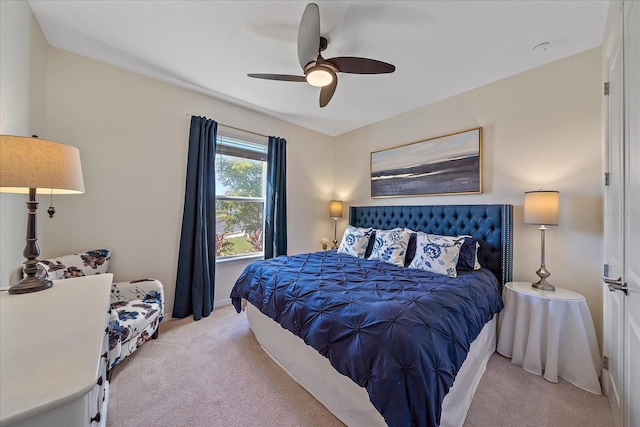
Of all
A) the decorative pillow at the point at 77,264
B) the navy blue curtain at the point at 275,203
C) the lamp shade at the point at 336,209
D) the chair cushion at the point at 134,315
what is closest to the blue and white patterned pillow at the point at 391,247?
the lamp shade at the point at 336,209

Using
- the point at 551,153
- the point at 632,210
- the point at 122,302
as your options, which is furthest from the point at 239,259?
the point at 551,153

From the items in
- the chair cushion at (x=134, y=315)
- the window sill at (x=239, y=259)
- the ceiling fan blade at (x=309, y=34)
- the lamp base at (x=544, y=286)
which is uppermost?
the ceiling fan blade at (x=309, y=34)

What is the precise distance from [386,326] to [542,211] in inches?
73.4

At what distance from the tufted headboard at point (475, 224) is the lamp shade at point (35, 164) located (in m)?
3.26

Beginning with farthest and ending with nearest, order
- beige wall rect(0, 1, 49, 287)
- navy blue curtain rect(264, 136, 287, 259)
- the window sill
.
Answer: navy blue curtain rect(264, 136, 287, 259), the window sill, beige wall rect(0, 1, 49, 287)

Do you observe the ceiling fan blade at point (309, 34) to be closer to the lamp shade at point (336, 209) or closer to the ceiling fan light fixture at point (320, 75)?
the ceiling fan light fixture at point (320, 75)

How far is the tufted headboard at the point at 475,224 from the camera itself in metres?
2.45

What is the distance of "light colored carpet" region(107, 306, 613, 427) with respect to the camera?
149cm

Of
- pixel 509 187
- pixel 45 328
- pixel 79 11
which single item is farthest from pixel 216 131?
pixel 509 187

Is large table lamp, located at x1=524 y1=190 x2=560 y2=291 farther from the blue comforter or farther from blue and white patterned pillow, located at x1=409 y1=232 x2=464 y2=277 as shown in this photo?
blue and white patterned pillow, located at x1=409 y1=232 x2=464 y2=277

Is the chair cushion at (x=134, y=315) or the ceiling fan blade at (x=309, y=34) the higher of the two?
the ceiling fan blade at (x=309, y=34)

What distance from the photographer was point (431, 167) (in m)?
3.13

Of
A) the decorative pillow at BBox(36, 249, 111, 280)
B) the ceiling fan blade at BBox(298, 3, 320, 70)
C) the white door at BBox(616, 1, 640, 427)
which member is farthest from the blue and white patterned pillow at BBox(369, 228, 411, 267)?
the decorative pillow at BBox(36, 249, 111, 280)

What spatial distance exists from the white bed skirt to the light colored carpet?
0.21ft
